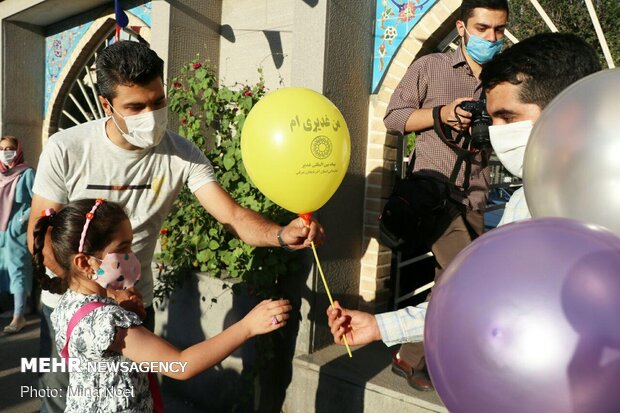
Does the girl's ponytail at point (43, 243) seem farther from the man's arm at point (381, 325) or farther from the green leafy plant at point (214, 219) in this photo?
the green leafy plant at point (214, 219)

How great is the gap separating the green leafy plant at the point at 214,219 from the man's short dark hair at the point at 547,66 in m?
1.75

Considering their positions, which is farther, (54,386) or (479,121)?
(479,121)

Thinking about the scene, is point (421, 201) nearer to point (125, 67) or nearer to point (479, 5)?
point (479, 5)

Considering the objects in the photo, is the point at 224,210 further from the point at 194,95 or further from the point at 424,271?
the point at 424,271

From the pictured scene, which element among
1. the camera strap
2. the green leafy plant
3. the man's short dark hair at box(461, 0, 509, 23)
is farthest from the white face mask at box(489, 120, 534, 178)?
the green leafy plant

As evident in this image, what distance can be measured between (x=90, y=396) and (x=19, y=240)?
3.56 meters

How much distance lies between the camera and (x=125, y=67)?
206 cm

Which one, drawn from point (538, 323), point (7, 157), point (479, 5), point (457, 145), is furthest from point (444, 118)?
point (7, 157)

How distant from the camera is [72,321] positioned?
5.40 ft

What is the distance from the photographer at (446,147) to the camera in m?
2.56

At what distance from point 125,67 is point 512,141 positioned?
4.75 ft

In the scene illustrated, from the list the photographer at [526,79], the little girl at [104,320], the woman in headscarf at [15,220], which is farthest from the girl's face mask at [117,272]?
the woman in headscarf at [15,220]

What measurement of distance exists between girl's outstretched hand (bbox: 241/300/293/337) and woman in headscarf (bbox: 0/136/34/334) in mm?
3724

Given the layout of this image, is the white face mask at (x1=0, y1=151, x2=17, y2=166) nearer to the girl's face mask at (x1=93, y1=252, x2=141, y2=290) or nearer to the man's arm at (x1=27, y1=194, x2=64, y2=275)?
the man's arm at (x1=27, y1=194, x2=64, y2=275)
